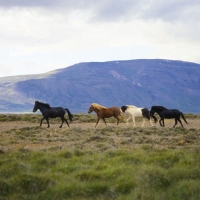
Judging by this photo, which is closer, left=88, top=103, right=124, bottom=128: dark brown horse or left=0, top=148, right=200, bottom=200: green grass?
left=0, top=148, right=200, bottom=200: green grass

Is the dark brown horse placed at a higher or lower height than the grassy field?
higher

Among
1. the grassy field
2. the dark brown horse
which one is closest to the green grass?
the grassy field

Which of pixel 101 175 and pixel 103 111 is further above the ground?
pixel 103 111

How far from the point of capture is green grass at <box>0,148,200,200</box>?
1015cm

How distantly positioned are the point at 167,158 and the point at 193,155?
1138 millimetres

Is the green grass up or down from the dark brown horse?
down

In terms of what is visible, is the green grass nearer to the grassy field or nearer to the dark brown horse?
the grassy field

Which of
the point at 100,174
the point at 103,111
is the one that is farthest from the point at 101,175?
the point at 103,111

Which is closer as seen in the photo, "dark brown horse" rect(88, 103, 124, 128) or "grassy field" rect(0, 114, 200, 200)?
"grassy field" rect(0, 114, 200, 200)

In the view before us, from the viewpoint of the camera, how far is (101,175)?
11.4 metres

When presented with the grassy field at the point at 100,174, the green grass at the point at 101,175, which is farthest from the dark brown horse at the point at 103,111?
the green grass at the point at 101,175

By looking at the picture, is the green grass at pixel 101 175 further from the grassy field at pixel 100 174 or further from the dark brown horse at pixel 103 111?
the dark brown horse at pixel 103 111

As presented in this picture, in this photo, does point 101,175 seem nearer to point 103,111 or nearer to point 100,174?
point 100,174

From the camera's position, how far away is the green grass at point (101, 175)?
1015 cm
